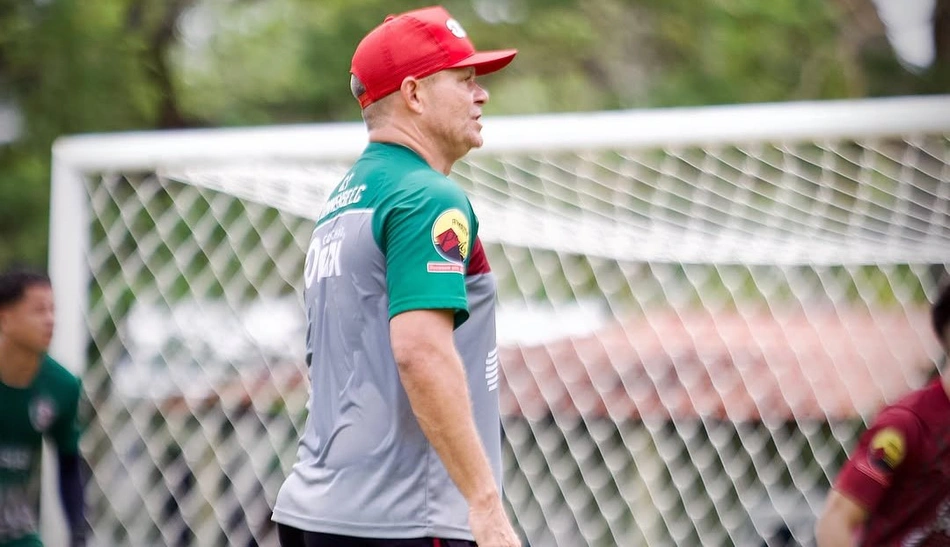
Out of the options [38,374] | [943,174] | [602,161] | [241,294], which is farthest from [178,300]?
[943,174]

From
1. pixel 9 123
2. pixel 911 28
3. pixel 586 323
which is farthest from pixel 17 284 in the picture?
pixel 911 28

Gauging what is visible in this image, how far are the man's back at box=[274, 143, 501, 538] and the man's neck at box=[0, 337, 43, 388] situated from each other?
223 centimetres

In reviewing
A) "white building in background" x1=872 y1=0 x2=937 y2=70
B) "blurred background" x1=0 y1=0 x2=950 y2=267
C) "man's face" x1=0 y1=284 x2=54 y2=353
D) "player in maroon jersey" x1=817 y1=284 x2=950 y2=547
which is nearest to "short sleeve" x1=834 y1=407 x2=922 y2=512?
"player in maroon jersey" x1=817 y1=284 x2=950 y2=547

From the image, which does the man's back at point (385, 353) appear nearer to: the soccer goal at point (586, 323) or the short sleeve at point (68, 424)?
the short sleeve at point (68, 424)

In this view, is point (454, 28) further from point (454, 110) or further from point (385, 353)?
point (385, 353)

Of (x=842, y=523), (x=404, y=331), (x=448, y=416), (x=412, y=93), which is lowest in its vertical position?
(x=842, y=523)

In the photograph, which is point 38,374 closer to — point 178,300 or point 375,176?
point 178,300

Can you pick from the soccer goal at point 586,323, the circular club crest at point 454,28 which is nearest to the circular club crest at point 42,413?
the soccer goal at point 586,323

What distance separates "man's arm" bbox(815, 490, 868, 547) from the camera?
2822 millimetres

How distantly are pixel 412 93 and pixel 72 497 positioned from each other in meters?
2.45

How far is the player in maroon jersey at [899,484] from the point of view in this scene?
283cm

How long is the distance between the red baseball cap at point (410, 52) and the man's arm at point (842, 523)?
1.38 meters

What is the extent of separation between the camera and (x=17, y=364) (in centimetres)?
423

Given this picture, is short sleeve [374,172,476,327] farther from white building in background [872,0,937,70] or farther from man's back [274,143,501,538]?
white building in background [872,0,937,70]
